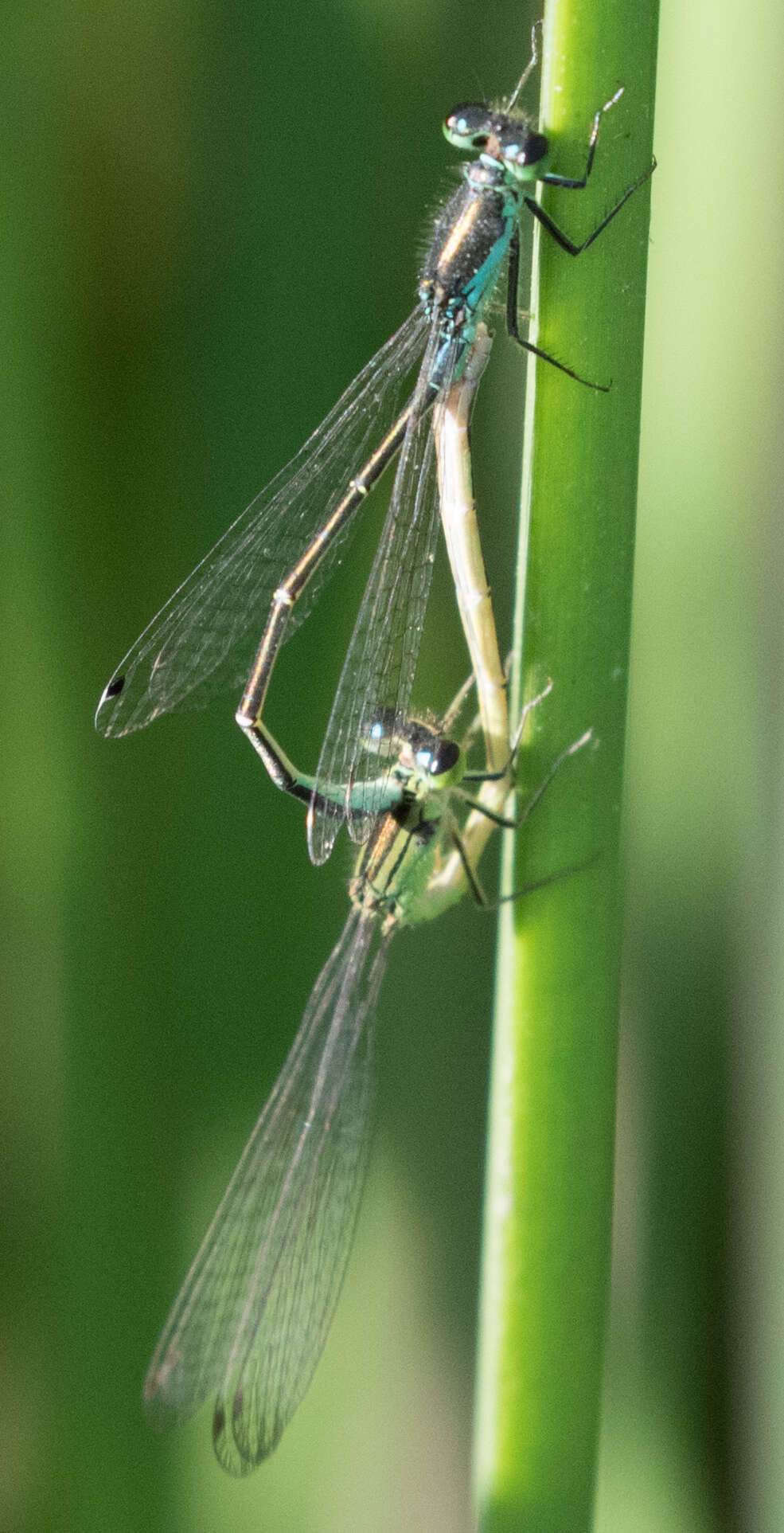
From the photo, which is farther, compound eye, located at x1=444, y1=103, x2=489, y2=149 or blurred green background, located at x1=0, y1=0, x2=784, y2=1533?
blurred green background, located at x1=0, y1=0, x2=784, y2=1533

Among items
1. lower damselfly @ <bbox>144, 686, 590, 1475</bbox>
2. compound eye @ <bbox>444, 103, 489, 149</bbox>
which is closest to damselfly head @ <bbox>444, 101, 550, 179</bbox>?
compound eye @ <bbox>444, 103, 489, 149</bbox>

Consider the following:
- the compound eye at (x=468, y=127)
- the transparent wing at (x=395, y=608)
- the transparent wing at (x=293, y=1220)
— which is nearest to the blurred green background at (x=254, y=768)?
the transparent wing at (x=293, y=1220)

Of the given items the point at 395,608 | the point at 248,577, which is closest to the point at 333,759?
the point at 395,608

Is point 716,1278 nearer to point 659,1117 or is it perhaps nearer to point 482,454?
point 659,1117

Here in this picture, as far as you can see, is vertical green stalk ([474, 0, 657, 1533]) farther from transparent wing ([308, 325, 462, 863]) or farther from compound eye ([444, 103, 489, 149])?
transparent wing ([308, 325, 462, 863])

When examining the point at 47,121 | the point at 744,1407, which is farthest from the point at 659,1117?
the point at 47,121
